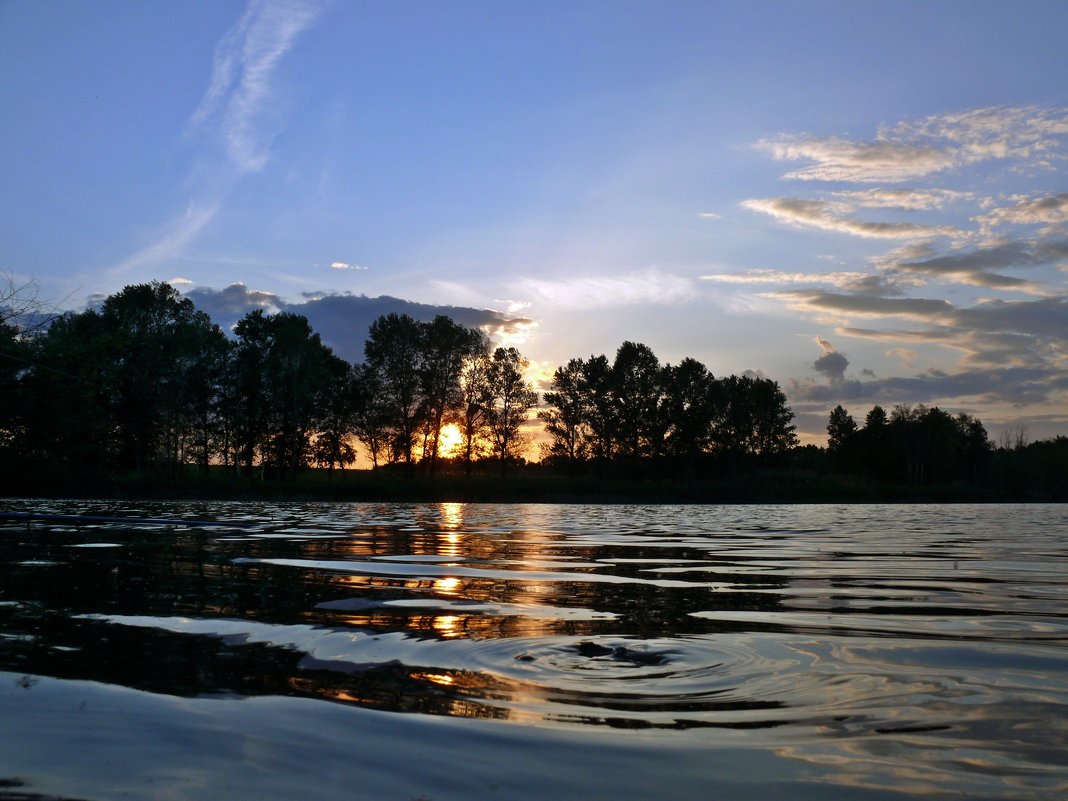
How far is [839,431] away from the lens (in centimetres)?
12012

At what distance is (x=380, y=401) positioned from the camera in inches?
2790

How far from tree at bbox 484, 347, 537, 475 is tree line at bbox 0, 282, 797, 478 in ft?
0.35

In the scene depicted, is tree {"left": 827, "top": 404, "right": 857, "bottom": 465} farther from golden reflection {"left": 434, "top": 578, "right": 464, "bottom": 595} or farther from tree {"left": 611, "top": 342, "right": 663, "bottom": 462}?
golden reflection {"left": 434, "top": 578, "right": 464, "bottom": 595}

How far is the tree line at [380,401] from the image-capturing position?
61438mm

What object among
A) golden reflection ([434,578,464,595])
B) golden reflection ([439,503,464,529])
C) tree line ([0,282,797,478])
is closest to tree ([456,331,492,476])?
tree line ([0,282,797,478])

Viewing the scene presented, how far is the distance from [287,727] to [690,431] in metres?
80.9

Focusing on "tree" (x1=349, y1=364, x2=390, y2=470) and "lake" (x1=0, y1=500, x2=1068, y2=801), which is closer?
"lake" (x1=0, y1=500, x2=1068, y2=801)

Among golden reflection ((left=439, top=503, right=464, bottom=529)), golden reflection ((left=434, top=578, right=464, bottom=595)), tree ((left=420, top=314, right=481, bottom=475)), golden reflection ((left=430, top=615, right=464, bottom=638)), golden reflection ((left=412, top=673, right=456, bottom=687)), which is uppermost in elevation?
tree ((left=420, top=314, right=481, bottom=475))

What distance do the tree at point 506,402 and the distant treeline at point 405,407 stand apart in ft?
0.36

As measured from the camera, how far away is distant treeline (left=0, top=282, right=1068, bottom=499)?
6156 cm

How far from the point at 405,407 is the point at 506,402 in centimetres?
973

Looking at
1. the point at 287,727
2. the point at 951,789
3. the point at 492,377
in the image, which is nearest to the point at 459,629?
the point at 287,727

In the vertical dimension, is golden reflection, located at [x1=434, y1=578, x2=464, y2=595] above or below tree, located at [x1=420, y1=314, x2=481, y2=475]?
below

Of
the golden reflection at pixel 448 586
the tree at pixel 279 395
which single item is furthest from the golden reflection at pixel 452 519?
the tree at pixel 279 395
